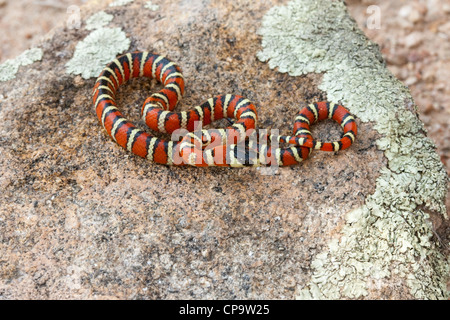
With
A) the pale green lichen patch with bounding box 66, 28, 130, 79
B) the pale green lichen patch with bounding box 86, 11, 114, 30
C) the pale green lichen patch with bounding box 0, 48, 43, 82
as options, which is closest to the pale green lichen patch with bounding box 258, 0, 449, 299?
the pale green lichen patch with bounding box 66, 28, 130, 79

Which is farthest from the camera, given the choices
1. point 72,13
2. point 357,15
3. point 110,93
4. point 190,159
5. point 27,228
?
point 357,15

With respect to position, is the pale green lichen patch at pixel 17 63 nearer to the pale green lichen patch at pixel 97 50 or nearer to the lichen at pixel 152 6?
the pale green lichen patch at pixel 97 50

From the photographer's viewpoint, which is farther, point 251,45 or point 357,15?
point 357,15

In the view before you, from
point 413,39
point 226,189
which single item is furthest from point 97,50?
point 413,39

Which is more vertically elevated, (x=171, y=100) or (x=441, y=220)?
(x=171, y=100)

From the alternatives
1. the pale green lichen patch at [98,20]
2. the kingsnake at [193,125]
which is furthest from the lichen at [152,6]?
the kingsnake at [193,125]

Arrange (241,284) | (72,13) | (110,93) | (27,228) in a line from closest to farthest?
1. (241,284)
2. (27,228)
3. (110,93)
4. (72,13)

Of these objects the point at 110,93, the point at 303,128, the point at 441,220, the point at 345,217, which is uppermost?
the point at 110,93

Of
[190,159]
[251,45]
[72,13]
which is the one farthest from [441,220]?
[72,13]

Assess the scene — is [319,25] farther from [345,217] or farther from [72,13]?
[72,13]
